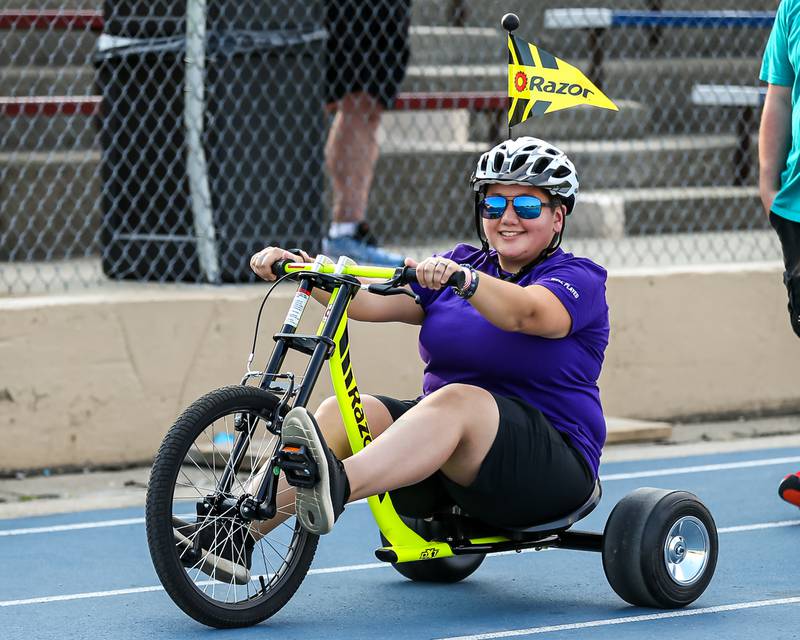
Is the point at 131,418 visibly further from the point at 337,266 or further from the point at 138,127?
the point at 337,266

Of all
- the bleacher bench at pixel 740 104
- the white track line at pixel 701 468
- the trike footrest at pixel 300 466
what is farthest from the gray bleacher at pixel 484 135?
the trike footrest at pixel 300 466

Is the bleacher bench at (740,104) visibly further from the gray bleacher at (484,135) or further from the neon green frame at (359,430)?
the neon green frame at (359,430)

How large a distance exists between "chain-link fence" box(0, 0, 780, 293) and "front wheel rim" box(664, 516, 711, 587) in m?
3.22

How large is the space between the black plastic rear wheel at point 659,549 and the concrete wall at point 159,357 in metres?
2.64

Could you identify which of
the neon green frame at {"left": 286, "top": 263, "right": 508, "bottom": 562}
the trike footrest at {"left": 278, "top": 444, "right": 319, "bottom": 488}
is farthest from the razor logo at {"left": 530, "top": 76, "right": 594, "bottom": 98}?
the trike footrest at {"left": 278, "top": 444, "right": 319, "bottom": 488}

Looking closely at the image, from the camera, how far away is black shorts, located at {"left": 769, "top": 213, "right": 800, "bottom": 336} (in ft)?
18.5

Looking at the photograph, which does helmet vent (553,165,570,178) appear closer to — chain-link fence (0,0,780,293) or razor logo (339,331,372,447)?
razor logo (339,331,372,447)

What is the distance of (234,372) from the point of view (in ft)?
23.0

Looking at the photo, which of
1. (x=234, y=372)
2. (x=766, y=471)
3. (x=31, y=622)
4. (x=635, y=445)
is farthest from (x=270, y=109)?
(x=31, y=622)

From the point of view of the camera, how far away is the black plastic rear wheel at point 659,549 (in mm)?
4578

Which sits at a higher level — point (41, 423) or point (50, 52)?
point (50, 52)

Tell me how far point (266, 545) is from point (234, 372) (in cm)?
236

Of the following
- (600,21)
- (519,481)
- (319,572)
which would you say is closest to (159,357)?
(319,572)

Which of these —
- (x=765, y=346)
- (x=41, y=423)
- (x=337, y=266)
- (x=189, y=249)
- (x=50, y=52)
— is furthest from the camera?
(x=50, y=52)
